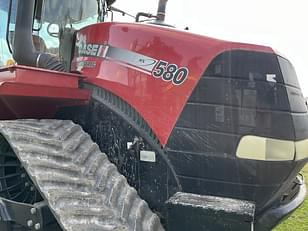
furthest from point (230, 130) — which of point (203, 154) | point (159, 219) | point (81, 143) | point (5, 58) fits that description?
point (5, 58)

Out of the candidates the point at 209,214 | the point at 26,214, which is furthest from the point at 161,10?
the point at 26,214

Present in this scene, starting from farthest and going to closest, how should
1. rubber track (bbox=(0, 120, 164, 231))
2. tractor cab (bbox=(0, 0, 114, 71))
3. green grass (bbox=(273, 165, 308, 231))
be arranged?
1. green grass (bbox=(273, 165, 308, 231))
2. tractor cab (bbox=(0, 0, 114, 71))
3. rubber track (bbox=(0, 120, 164, 231))

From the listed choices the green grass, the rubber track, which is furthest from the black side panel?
the green grass

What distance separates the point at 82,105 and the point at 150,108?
1.81ft

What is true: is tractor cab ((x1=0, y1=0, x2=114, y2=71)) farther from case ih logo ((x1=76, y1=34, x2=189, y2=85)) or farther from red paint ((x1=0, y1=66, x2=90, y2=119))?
case ih logo ((x1=76, y1=34, x2=189, y2=85))

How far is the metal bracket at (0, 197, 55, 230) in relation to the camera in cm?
239

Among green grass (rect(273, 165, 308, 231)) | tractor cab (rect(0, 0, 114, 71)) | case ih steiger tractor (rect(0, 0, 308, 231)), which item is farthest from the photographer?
green grass (rect(273, 165, 308, 231))

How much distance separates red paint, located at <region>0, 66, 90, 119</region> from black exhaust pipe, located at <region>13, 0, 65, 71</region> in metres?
0.34

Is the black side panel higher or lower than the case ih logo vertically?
lower

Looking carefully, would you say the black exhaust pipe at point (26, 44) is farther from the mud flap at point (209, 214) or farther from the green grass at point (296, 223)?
the green grass at point (296, 223)

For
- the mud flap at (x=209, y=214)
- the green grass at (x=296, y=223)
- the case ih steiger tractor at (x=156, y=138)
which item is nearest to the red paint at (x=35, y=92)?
the case ih steiger tractor at (x=156, y=138)

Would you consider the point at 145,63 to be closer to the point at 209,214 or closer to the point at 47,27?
the point at 209,214

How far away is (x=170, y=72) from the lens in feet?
8.32

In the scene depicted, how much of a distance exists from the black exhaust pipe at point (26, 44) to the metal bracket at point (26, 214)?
1.00 m
